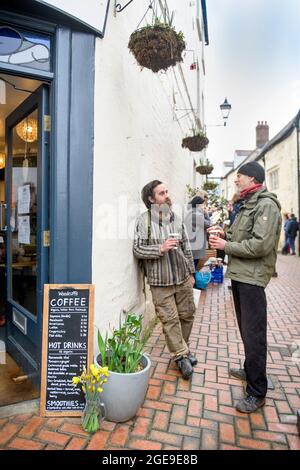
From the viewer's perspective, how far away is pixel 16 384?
2992 mm

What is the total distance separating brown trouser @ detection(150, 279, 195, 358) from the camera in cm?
321

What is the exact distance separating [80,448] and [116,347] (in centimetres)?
74

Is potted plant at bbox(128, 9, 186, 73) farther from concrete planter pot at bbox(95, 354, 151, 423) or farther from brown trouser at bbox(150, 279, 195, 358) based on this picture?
concrete planter pot at bbox(95, 354, 151, 423)

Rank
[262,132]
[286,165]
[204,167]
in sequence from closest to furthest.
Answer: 1. [204,167]
2. [286,165]
3. [262,132]

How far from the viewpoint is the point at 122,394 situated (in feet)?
7.77

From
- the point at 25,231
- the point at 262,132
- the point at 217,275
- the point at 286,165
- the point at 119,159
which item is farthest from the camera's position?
the point at 262,132

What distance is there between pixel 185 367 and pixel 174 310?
1.85ft

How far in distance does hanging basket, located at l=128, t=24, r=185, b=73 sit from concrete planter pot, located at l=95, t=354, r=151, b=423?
278 cm

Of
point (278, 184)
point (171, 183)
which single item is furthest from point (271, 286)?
point (278, 184)

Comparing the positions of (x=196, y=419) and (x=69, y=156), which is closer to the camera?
(x=196, y=419)

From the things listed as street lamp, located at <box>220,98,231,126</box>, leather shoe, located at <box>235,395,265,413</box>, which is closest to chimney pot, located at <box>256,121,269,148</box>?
street lamp, located at <box>220,98,231,126</box>

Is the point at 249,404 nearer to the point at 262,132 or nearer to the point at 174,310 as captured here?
the point at 174,310

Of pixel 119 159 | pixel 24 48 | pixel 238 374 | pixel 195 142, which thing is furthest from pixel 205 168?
pixel 24 48

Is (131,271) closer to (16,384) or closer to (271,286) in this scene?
(16,384)
